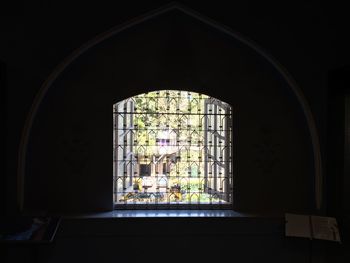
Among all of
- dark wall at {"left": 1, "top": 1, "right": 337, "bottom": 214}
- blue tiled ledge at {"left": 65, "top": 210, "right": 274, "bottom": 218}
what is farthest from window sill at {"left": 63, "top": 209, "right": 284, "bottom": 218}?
dark wall at {"left": 1, "top": 1, "right": 337, "bottom": 214}

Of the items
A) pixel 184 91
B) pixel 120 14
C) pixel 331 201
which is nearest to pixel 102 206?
pixel 184 91

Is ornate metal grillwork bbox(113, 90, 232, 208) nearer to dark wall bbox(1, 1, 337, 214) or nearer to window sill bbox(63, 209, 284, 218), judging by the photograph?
window sill bbox(63, 209, 284, 218)

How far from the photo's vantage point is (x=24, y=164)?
114 inches

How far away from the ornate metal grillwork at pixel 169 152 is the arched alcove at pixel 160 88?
0.16 metres

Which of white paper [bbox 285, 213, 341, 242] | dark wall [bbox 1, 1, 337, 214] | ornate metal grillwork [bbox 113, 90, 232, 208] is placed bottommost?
white paper [bbox 285, 213, 341, 242]

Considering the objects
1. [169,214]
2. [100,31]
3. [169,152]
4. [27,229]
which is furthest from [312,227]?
[100,31]

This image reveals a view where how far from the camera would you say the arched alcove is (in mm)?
2994

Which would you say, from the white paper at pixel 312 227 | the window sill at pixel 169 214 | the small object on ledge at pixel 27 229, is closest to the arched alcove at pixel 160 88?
the window sill at pixel 169 214

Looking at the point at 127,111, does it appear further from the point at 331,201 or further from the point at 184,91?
the point at 331,201

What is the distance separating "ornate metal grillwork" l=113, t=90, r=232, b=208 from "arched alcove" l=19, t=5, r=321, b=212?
0.16 meters

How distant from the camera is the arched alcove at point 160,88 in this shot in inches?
118

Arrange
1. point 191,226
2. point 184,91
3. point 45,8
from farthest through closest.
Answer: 1. point 184,91
2. point 191,226
3. point 45,8

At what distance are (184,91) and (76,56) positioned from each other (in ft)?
3.61

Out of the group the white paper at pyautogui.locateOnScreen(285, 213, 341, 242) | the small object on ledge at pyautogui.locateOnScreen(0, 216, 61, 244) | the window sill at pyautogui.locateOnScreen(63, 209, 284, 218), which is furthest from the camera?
the window sill at pyautogui.locateOnScreen(63, 209, 284, 218)
